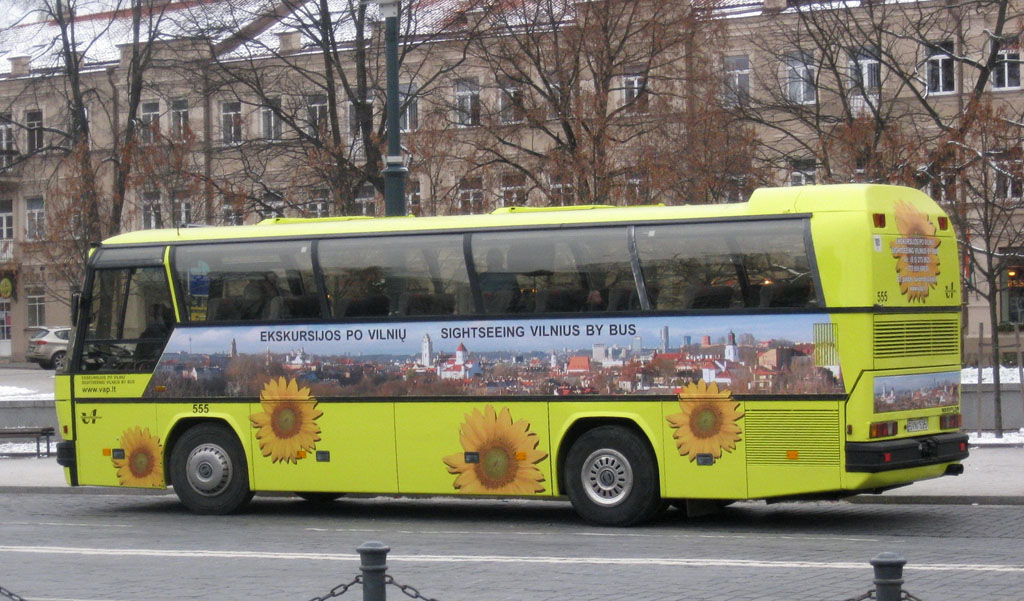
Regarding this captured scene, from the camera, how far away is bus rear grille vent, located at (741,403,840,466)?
13.4m

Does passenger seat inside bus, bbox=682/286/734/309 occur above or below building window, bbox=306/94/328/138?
below

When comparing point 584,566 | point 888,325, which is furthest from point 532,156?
point 584,566

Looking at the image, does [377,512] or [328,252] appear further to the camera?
[377,512]

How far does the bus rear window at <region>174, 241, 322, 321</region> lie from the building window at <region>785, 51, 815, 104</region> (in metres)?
17.2

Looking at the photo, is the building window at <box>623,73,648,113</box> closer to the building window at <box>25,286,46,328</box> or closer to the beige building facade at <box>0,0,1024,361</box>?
the beige building facade at <box>0,0,1024,361</box>

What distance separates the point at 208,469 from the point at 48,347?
3811cm

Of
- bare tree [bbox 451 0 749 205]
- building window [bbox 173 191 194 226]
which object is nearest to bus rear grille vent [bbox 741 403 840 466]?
bare tree [bbox 451 0 749 205]

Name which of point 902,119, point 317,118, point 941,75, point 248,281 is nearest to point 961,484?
point 248,281

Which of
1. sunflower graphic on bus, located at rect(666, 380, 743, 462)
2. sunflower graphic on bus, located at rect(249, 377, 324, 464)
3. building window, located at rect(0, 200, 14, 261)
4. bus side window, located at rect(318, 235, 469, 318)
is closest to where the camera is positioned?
sunflower graphic on bus, located at rect(666, 380, 743, 462)

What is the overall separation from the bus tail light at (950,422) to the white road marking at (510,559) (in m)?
3.58

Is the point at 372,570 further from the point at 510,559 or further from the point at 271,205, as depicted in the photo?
the point at 271,205

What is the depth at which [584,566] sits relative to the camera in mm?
11297

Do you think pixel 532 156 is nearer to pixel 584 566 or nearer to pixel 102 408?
pixel 102 408

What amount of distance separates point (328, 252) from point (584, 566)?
5.81 meters
